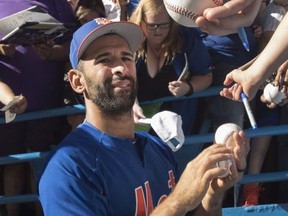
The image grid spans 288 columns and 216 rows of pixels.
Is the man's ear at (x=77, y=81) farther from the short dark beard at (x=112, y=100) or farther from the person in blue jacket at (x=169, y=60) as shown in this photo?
the person in blue jacket at (x=169, y=60)

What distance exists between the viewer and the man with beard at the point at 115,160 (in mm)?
2316

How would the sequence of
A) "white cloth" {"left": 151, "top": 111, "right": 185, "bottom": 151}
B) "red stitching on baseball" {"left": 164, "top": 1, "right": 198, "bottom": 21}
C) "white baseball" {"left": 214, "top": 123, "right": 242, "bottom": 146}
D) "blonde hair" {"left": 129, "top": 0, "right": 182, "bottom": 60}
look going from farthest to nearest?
"blonde hair" {"left": 129, "top": 0, "right": 182, "bottom": 60}, "white cloth" {"left": 151, "top": 111, "right": 185, "bottom": 151}, "red stitching on baseball" {"left": 164, "top": 1, "right": 198, "bottom": 21}, "white baseball" {"left": 214, "top": 123, "right": 242, "bottom": 146}

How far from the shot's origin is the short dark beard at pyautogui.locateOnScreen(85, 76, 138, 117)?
2633 mm

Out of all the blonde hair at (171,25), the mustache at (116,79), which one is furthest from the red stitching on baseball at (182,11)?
the blonde hair at (171,25)

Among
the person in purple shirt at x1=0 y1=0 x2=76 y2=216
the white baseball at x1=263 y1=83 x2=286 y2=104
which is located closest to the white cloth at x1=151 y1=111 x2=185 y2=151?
the white baseball at x1=263 y1=83 x2=286 y2=104

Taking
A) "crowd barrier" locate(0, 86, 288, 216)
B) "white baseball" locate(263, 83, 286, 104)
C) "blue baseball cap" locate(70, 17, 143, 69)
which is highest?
"blue baseball cap" locate(70, 17, 143, 69)

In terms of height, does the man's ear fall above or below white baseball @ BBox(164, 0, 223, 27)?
below

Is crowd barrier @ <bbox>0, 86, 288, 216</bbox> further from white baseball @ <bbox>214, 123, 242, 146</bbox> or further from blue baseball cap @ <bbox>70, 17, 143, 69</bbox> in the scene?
white baseball @ <bbox>214, 123, 242, 146</bbox>

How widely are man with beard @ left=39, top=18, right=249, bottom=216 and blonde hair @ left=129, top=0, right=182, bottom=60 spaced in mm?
826

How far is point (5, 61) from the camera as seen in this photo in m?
4.09

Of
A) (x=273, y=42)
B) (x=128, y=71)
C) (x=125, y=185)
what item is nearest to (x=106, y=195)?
(x=125, y=185)

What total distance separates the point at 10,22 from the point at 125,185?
5.48 feet

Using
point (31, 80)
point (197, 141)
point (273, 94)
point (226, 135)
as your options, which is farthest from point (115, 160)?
point (31, 80)

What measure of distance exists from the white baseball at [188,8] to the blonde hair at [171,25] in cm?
83
